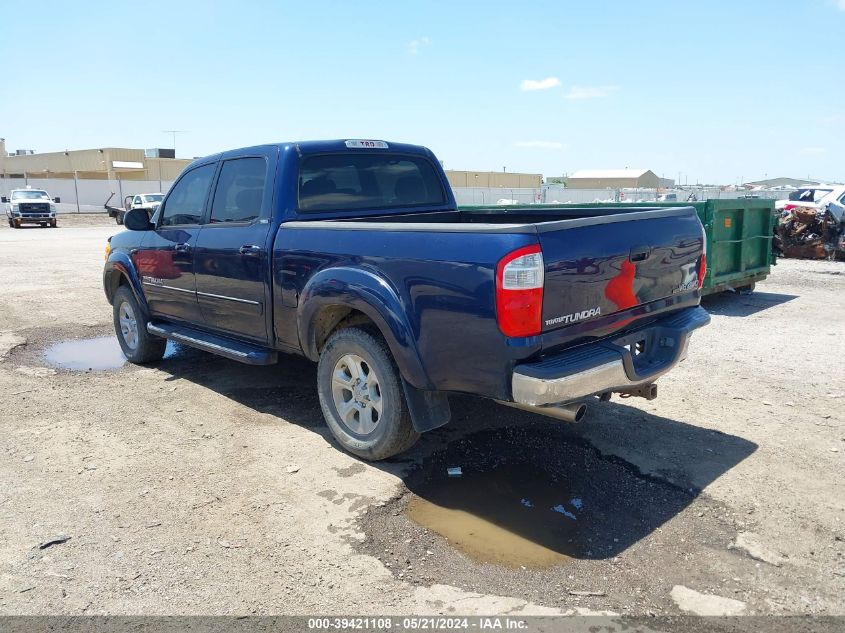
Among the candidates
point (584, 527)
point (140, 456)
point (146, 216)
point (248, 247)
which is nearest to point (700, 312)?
point (584, 527)

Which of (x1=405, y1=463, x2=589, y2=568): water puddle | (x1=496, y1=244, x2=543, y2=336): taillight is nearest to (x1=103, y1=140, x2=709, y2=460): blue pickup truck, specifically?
(x1=496, y1=244, x2=543, y2=336): taillight

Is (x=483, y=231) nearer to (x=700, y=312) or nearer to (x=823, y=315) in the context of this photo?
(x=700, y=312)

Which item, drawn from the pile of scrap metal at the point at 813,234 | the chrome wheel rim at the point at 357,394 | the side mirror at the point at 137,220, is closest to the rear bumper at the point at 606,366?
the chrome wheel rim at the point at 357,394

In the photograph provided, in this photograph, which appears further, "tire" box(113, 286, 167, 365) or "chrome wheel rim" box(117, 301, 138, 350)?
"chrome wheel rim" box(117, 301, 138, 350)

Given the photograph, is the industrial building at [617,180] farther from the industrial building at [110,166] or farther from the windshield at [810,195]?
the windshield at [810,195]

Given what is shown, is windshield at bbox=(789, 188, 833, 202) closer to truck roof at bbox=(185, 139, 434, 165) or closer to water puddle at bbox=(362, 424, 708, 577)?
truck roof at bbox=(185, 139, 434, 165)

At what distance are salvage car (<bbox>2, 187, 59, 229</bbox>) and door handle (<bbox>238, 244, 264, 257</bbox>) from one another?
3620 centimetres

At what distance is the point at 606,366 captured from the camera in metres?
3.62

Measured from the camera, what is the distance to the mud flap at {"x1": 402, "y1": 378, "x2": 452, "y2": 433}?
13.2 ft

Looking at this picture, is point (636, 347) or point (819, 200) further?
point (819, 200)

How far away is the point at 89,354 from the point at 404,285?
17.3ft

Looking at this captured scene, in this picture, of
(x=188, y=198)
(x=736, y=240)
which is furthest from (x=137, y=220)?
(x=736, y=240)

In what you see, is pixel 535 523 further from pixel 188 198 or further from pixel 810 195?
pixel 810 195

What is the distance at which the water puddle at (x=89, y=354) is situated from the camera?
7104mm
